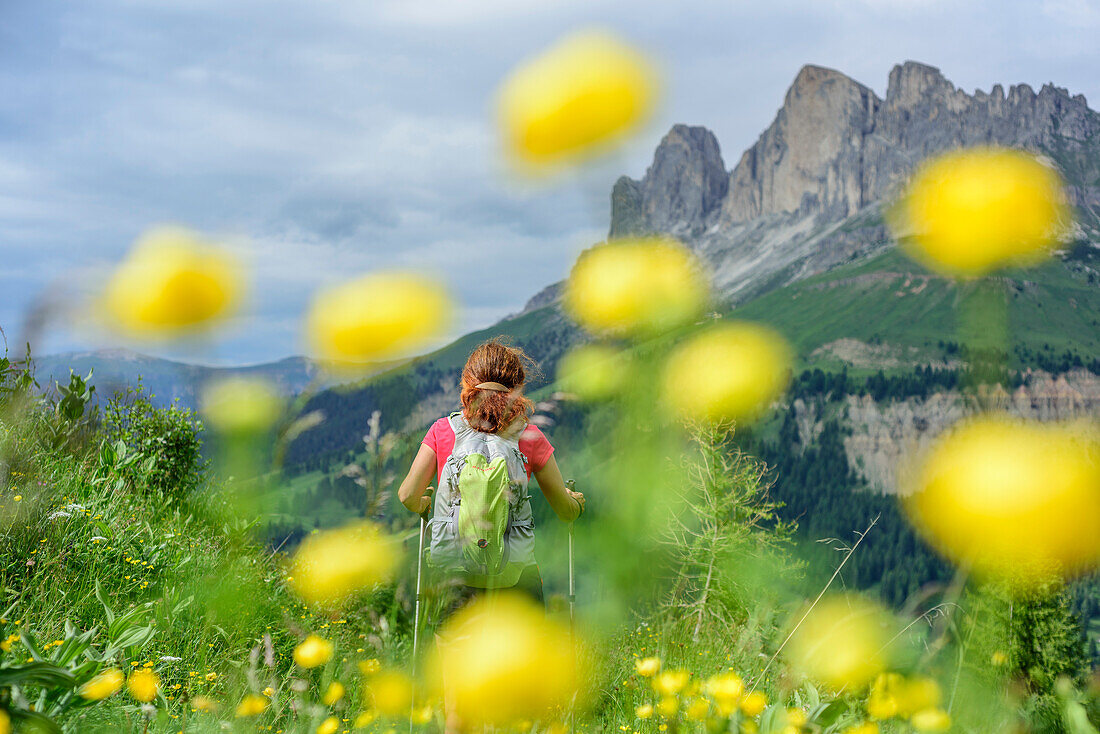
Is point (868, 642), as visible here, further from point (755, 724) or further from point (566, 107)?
point (566, 107)

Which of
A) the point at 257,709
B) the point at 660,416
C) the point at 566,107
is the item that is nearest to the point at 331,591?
the point at 257,709

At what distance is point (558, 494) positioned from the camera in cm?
304

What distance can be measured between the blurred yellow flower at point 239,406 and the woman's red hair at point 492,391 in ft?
4.06

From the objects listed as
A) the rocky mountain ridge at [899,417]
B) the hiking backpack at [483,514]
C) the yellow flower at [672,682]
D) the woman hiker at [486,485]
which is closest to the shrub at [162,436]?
the woman hiker at [486,485]

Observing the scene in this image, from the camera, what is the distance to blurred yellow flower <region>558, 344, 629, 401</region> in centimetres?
220

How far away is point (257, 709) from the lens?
2.14 meters

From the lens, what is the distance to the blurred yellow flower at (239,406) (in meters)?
1.57

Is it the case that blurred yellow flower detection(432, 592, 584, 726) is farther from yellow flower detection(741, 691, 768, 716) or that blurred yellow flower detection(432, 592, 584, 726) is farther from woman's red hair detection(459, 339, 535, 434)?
woman's red hair detection(459, 339, 535, 434)

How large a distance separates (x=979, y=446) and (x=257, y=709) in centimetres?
249

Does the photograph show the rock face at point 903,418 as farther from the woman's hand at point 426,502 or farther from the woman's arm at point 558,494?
the woman's hand at point 426,502

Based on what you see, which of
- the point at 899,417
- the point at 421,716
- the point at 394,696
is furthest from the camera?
the point at 899,417

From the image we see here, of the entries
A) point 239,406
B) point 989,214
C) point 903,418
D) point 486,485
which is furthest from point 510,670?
point 903,418

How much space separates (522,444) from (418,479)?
1.73 ft

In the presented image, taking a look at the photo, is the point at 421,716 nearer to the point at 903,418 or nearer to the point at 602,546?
the point at 602,546
